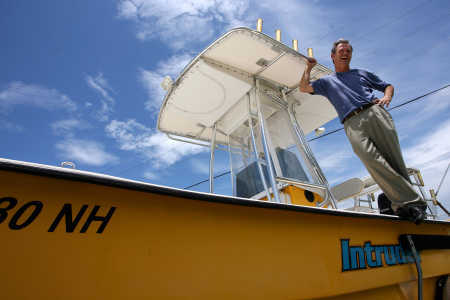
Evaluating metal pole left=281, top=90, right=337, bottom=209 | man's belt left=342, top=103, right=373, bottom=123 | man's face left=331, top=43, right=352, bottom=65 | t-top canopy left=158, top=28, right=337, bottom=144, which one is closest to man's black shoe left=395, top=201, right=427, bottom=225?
man's belt left=342, top=103, right=373, bottom=123

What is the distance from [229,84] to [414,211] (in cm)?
305

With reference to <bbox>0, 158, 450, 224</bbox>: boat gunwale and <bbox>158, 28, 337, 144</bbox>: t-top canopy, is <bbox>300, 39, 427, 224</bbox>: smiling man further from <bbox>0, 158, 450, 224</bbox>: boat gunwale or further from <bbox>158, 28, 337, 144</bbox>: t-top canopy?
<bbox>158, 28, 337, 144</bbox>: t-top canopy

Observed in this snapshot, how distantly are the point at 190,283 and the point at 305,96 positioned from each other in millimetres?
4209

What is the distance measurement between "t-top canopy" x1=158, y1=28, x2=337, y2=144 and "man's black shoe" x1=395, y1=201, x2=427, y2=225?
8.63 ft

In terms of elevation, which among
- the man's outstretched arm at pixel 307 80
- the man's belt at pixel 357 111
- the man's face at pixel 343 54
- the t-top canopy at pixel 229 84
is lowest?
the man's belt at pixel 357 111

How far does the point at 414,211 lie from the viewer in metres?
1.79

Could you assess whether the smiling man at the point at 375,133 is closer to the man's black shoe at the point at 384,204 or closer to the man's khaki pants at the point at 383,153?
the man's khaki pants at the point at 383,153

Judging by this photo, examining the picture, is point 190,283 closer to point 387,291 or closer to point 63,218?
point 63,218

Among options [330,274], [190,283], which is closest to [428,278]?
[330,274]

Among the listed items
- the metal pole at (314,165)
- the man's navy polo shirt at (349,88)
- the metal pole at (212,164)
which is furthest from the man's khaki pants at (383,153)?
the metal pole at (212,164)

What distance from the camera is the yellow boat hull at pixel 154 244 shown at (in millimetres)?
737

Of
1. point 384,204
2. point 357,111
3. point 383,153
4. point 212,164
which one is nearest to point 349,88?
point 357,111

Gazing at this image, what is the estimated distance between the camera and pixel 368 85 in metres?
2.16

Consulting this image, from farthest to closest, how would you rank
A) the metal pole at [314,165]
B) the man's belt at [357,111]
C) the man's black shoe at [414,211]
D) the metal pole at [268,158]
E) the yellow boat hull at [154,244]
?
1. the metal pole at [314,165]
2. the metal pole at [268,158]
3. the man's belt at [357,111]
4. the man's black shoe at [414,211]
5. the yellow boat hull at [154,244]
